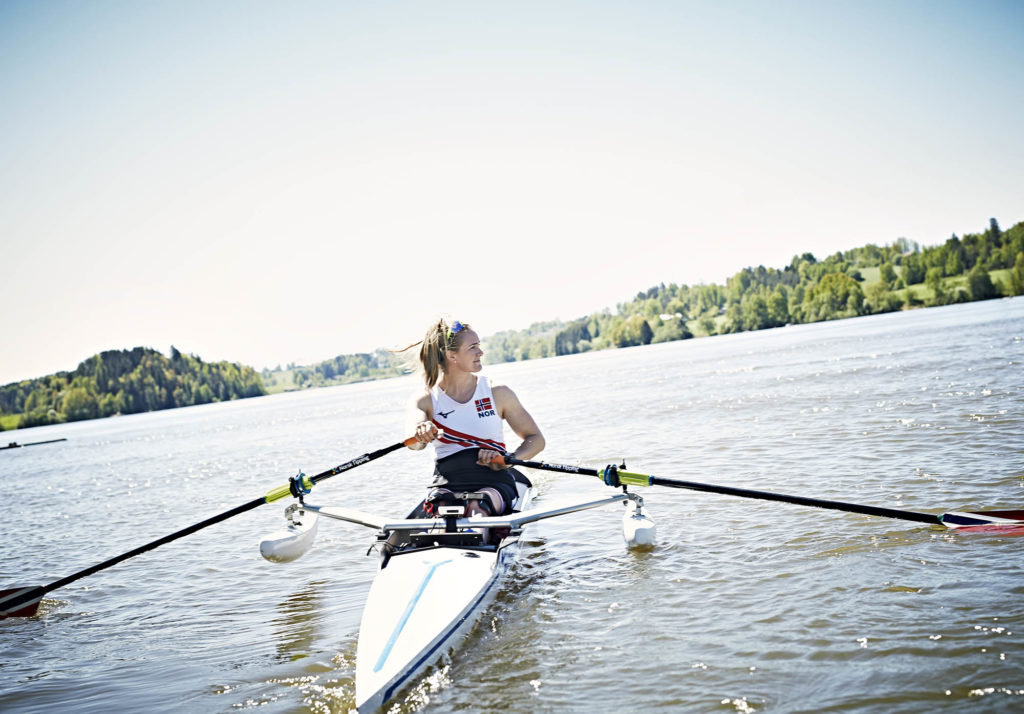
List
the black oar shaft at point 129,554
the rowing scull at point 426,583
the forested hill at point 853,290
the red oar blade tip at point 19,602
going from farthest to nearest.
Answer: the forested hill at point 853,290 < the black oar shaft at point 129,554 < the red oar blade tip at point 19,602 < the rowing scull at point 426,583

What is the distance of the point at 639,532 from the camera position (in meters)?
6.90

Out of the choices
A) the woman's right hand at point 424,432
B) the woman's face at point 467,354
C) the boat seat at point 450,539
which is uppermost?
the woman's face at point 467,354

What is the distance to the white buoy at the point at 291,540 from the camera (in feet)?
23.8

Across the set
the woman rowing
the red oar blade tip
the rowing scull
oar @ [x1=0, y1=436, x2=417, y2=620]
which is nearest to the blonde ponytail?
the woman rowing

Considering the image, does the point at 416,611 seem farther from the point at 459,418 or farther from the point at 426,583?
the point at 459,418

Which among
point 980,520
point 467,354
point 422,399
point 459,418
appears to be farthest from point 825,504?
point 422,399

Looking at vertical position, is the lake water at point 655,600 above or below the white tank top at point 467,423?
below

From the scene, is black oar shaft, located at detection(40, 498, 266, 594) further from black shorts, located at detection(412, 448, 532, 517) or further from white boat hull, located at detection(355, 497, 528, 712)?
white boat hull, located at detection(355, 497, 528, 712)

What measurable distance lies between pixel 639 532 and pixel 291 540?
3.72 meters

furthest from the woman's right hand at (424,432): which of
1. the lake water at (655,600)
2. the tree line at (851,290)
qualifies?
the tree line at (851,290)

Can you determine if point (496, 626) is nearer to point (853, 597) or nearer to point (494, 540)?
point (494, 540)

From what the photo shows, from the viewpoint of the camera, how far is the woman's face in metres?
7.09

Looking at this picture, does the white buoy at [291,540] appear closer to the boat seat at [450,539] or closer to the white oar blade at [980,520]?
the boat seat at [450,539]

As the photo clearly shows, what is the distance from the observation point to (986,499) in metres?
7.21
